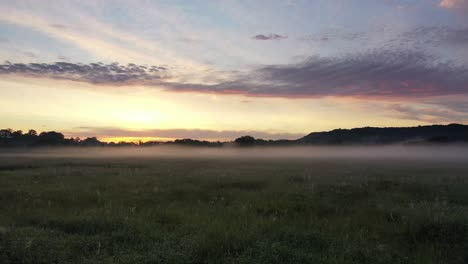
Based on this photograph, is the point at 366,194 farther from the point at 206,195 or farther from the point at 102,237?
the point at 102,237

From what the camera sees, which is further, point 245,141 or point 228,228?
point 245,141

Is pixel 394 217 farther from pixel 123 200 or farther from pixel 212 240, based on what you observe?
pixel 123 200

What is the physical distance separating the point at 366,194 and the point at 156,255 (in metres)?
11.0

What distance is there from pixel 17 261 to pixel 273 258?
4817mm

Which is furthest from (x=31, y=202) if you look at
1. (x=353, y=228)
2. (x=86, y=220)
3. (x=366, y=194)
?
(x=366, y=194)

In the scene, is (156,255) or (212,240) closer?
(156,255)

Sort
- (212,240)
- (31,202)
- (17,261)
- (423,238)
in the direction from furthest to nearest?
1. (31,202)
2. (423,238)
3. (212,240)
4. (17,261)

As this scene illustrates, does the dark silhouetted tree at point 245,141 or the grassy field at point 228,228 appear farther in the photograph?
the dark silhouetted tree at point 245,141

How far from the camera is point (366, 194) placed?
14.8m

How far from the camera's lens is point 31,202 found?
40.3 ft

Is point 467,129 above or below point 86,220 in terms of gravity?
above

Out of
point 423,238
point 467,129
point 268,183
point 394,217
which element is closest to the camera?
point 423,238

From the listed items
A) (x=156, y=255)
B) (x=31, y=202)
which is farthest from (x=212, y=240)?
(x=31, y=202)

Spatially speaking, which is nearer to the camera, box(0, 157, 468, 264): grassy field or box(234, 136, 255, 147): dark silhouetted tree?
box(0, 157, 468, 264): grassy field
